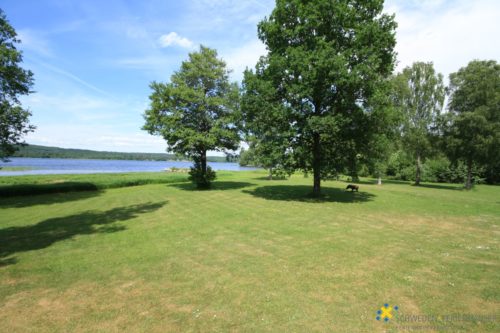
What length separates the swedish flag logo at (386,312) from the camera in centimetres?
486

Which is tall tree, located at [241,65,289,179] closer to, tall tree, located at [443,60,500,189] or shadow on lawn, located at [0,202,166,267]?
shadow on lawn, located at [0,202,166,267]

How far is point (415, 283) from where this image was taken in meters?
6.21

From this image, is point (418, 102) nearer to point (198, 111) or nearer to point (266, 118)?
point (266, 118)

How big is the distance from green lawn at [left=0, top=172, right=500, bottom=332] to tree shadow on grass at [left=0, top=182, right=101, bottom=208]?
11394mm

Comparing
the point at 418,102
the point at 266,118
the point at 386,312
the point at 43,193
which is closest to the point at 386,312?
the point at 386,312

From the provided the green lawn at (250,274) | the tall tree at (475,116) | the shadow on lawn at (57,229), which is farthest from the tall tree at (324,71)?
the tall tree at (475,116)

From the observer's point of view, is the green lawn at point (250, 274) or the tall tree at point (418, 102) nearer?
the green lawn at point (250, 274)

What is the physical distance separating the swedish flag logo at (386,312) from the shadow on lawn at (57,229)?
434 inches

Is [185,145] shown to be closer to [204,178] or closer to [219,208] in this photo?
[204,178]

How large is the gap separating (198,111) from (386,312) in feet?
86.6

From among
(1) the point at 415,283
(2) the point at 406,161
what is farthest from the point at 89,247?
(2) the point at 406,161

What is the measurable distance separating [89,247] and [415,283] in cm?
1094

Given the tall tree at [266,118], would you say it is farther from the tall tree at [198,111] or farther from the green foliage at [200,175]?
the green foliage at [200,175]

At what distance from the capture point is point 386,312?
4980 millimetres
